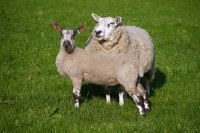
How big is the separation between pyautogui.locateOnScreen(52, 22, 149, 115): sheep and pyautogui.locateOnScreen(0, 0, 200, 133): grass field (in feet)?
1.50

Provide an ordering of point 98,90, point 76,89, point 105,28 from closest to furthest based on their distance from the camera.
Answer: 1. point 76,89
2. point 105,28
3. point 98,90

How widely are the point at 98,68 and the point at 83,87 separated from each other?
187 cm

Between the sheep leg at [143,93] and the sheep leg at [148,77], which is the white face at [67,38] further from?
the sheep leg at [148,77]

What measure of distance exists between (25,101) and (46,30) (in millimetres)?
7428

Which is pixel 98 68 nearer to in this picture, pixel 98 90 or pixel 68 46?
pixel 68 46

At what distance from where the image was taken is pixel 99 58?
19.5ft

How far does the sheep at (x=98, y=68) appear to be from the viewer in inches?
222

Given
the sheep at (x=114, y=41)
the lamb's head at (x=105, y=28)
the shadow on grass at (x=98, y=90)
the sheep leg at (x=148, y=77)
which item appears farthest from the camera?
the sheep leg at (x=148, y=77)

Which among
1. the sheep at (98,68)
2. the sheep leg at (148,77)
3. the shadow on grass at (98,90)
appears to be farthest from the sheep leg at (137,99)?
the sheep leg at (148,77)

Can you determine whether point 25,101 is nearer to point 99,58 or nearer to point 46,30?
point 99,58

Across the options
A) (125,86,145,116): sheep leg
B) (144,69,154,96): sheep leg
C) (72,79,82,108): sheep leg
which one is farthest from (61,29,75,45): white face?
(144,69,154,96): sheep leg

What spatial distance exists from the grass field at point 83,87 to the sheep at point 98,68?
0.46m

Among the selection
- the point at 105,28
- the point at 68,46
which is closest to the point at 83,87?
the point at 105,28

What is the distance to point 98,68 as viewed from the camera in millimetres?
5816
